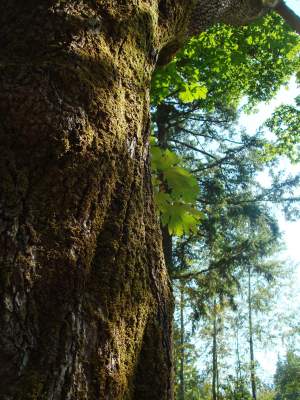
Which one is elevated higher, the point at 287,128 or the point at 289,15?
the point at 287,128

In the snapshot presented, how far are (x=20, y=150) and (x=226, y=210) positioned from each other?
13.6 metres

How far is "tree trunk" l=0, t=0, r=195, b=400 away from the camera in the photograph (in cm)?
109

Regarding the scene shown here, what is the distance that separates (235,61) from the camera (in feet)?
23.2

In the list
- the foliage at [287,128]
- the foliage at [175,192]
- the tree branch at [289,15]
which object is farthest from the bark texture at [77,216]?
the foliage at [287,128]

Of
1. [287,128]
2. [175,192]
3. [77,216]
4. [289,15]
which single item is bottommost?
[77,216]

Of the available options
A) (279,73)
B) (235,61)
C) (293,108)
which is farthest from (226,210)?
(235,61)

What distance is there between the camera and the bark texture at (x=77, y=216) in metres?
1.09

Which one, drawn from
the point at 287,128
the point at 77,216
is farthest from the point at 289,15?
the point at 287,128

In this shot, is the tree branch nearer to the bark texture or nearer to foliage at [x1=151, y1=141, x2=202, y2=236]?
foliage at [x1=151, y1=141, x2=202, y2=236]

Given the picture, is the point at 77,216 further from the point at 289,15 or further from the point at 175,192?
the point at 289,15

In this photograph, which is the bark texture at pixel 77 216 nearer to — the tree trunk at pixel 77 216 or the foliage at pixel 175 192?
the tree trunk at pixel 77 216

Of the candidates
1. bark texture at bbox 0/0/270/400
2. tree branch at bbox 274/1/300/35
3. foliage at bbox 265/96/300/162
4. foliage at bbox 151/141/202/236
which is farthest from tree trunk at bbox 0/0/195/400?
foliage at bbox 265/96/300/162

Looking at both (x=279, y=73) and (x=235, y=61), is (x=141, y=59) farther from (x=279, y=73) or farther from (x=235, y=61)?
(x=279, y=73)

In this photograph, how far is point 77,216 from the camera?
1271 millimetres
